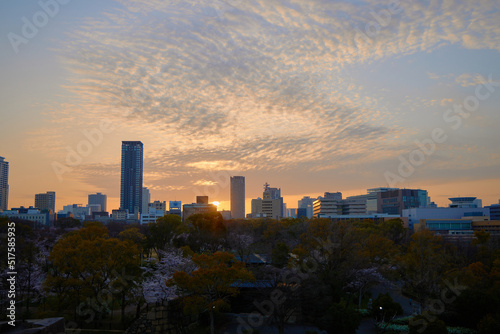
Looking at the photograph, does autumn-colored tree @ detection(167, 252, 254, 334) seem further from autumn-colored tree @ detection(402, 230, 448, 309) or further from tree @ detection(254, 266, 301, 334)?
autumn-colored tree @ detection(402, 230, 448, 309)

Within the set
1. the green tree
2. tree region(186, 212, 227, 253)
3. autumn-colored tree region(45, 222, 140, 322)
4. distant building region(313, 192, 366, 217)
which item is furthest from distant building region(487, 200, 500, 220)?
autumn-colored tree region(45, 222, 140, 322)

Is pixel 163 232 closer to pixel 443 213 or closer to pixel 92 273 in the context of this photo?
pixel 92 273

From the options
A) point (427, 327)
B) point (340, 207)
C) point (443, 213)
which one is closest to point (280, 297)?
point (427, 327)

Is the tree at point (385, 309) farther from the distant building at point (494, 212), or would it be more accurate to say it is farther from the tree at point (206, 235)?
the distant building at point (494, 212)

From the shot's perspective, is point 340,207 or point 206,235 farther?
point 340,207

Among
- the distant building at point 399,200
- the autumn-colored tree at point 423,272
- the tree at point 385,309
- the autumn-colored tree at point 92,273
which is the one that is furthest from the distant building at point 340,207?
the autumn-colored tree at point 92,273

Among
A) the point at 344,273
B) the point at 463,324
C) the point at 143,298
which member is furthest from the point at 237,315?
the point at 463,324

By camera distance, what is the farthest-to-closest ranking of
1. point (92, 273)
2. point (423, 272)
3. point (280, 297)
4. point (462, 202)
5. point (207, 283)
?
1. point (462, 202)
2. point (423, 272)
3. point (92, 273)
4. point (280, 297)
5. point (207, 283)

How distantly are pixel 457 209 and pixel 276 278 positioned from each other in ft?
342

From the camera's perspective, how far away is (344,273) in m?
31.3

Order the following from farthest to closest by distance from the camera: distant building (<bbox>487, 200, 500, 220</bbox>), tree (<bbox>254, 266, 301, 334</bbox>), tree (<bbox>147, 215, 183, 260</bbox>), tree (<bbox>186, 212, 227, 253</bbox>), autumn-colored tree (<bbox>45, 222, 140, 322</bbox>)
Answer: distant building (<bbox>487, 200, 500, 220</bbox>), tree (<bbox>147, 215, 183, 260</bbox>), tree (<bbox>186, 212, 227, 253</bbox>), autumn-colored tree (<bbox>45, 222, 140, 322</bbox>), tree (<bbox>254, 266, 301, 334</bbox>)

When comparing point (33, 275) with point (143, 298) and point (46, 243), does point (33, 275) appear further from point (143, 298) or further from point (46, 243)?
point (46, 243)

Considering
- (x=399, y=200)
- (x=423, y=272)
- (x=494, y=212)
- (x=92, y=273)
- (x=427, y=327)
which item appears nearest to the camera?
(x=427, y=327)

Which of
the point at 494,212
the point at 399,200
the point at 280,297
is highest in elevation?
the point at 399,200
